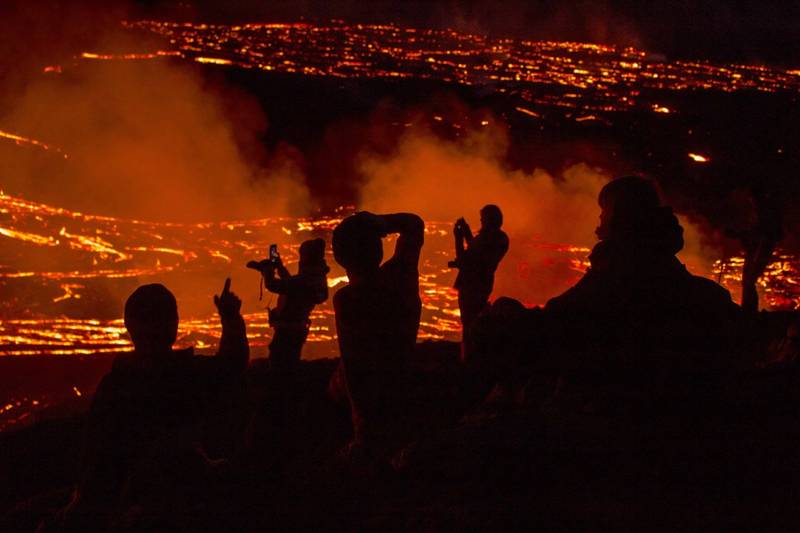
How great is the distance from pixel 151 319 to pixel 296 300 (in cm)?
235

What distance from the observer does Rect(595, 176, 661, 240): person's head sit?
2998 mm

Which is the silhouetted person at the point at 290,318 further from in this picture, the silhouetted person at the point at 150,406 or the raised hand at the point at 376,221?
the raised hand at the point at 376,221

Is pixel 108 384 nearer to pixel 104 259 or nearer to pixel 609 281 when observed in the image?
pixel 609 281

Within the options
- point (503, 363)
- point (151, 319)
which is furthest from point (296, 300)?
point (503, 363)

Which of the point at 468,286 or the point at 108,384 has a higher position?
the point at 468,286

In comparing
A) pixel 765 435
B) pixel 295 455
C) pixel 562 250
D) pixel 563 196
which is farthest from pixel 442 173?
pixel 765 435

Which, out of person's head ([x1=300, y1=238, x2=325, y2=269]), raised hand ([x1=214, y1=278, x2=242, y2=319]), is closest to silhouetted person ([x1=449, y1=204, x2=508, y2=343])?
person's head ([x1=300, y1=238, x2=325, y2=269])

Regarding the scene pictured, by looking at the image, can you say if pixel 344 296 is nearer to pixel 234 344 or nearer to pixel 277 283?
pixel 234 344

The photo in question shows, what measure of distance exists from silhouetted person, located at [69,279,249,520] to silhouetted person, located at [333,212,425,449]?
57 cm

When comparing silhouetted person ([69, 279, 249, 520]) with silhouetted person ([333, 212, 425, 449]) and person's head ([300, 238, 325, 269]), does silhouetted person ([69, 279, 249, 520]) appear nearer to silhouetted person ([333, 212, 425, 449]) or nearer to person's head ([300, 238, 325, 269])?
silhouetted person ([333, 212, 425, 449])

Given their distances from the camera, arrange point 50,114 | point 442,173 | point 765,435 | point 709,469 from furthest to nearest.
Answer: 1. point 50,114
2. point 442,173
3. point 765,435
4. point 709,469

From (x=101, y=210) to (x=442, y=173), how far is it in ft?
27.6

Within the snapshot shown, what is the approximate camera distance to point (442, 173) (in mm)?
17094

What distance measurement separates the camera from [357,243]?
320 cm
